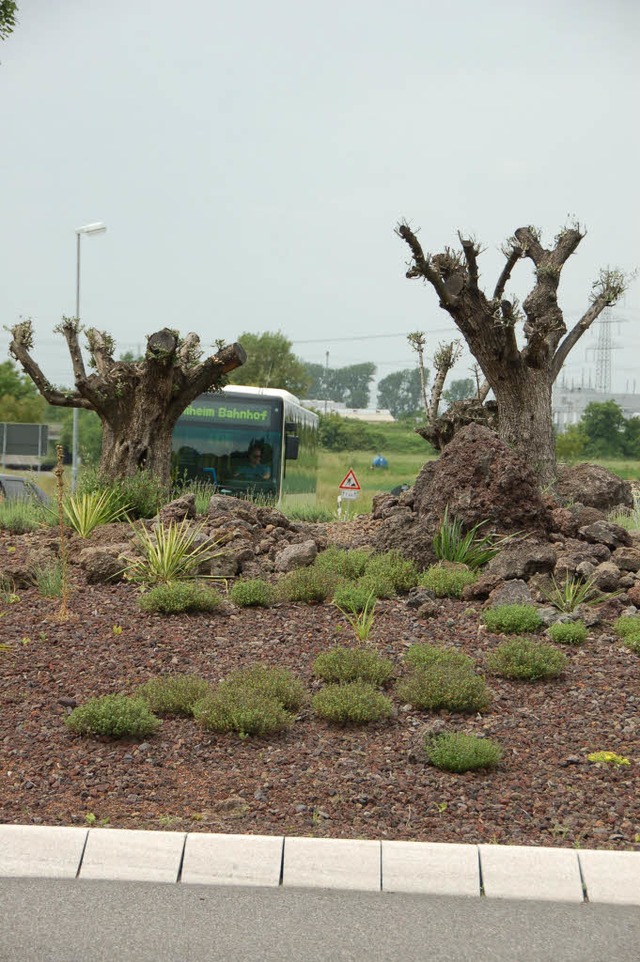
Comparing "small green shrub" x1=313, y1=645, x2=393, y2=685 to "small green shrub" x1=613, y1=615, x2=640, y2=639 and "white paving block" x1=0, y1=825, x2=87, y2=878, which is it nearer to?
"small green shrub" x1=613, y1=615, x2=640, y2=639

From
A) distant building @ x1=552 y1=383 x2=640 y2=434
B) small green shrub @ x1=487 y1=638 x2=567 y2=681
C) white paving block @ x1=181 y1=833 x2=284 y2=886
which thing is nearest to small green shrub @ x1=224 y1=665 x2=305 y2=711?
small green shrub @ x1=487 y1=638 x2=567 y2=681

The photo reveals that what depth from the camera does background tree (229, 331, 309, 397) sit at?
79000 mm

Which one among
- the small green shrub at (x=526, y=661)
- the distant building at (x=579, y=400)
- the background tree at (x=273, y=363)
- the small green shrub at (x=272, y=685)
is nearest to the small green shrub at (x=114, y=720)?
the small green shrub at (x=272, y=685)

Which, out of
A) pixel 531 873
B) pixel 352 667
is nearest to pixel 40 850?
pixel 531 873

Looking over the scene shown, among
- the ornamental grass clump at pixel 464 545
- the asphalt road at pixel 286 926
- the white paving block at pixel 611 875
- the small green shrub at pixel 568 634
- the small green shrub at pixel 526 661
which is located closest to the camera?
the asphalt road at pixel 286 926

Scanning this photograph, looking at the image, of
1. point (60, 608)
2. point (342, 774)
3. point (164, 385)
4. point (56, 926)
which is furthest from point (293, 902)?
point (164, 385)

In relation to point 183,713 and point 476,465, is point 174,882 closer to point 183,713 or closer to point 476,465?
point 183,713

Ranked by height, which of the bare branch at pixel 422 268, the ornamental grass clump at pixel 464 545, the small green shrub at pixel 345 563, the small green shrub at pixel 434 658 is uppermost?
the bare branch at pixel 422 268

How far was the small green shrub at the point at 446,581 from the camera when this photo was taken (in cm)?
1102

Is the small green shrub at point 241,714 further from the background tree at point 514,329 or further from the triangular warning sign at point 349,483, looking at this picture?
the triangular warning sign at point 349,483

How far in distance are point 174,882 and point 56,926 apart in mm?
657

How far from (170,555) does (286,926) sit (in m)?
6.84

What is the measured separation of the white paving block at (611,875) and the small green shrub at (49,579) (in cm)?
661

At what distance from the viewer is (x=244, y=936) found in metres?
4.84
